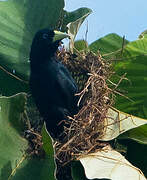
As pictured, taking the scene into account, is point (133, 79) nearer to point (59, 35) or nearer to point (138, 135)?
point (138, 135)

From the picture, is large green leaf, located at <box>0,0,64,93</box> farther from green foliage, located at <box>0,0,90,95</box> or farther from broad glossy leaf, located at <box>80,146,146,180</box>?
broad glossy leaf, located at <box>80,146,146,180</box>

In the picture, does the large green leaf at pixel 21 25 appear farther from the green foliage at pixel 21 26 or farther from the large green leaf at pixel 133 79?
the large green leaf at pixel 133 79

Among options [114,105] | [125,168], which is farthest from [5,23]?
[125,168]

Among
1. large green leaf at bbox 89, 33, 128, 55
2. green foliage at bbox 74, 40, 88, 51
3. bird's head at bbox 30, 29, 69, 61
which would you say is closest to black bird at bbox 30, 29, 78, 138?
bird's head at bbox 30, 29, 69, 61

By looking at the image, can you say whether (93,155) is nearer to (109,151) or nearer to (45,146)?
(109,151)

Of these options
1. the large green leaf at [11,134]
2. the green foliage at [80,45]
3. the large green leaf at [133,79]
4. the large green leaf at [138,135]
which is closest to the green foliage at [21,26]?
the green foliage at [80,45]

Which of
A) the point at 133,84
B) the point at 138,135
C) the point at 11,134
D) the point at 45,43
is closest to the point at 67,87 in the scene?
the point at 45,43
